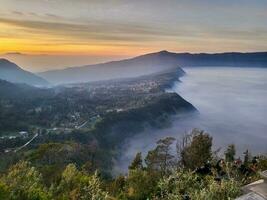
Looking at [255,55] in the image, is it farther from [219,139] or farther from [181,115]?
[219,139]

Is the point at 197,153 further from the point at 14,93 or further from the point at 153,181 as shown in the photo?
the point at 14,93

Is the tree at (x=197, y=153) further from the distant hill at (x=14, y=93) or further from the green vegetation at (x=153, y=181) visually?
the distant hill at (x=14, y=93)

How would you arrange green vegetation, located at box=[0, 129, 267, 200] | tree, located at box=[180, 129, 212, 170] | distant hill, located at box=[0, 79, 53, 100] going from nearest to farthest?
green vegetation, located at box=[0, 129, 267, 200], tree, located at box=[180, 129, 212, 170], distant hill, located at box=[0, 79, 53, 100]

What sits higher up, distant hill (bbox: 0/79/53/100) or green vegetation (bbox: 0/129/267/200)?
green vegetation (bbox: 0/129/267/200)

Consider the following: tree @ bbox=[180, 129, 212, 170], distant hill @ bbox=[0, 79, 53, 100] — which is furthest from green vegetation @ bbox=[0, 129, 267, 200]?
distant hill @ bbox=[0, 79, 53, 100]

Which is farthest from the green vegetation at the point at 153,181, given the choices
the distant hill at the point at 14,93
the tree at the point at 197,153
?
the distant hill at the point at 14,93

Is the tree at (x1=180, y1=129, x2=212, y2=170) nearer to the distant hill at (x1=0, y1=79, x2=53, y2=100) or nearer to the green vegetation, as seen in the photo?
the green vegetation

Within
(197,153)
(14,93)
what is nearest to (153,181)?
(197,153)

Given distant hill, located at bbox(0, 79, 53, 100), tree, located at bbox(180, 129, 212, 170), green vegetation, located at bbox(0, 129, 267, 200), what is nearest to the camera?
green vegetation, located at bbox(0, 129, 267, 200)

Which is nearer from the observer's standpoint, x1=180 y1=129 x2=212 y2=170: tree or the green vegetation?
the green vegetation

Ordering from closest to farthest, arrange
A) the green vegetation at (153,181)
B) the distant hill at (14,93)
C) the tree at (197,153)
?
the green vegetation at (153,181)
the tree at (197,153)
the distant hill at (14,93)

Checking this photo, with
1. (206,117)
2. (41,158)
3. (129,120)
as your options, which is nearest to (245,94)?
(206,117)
